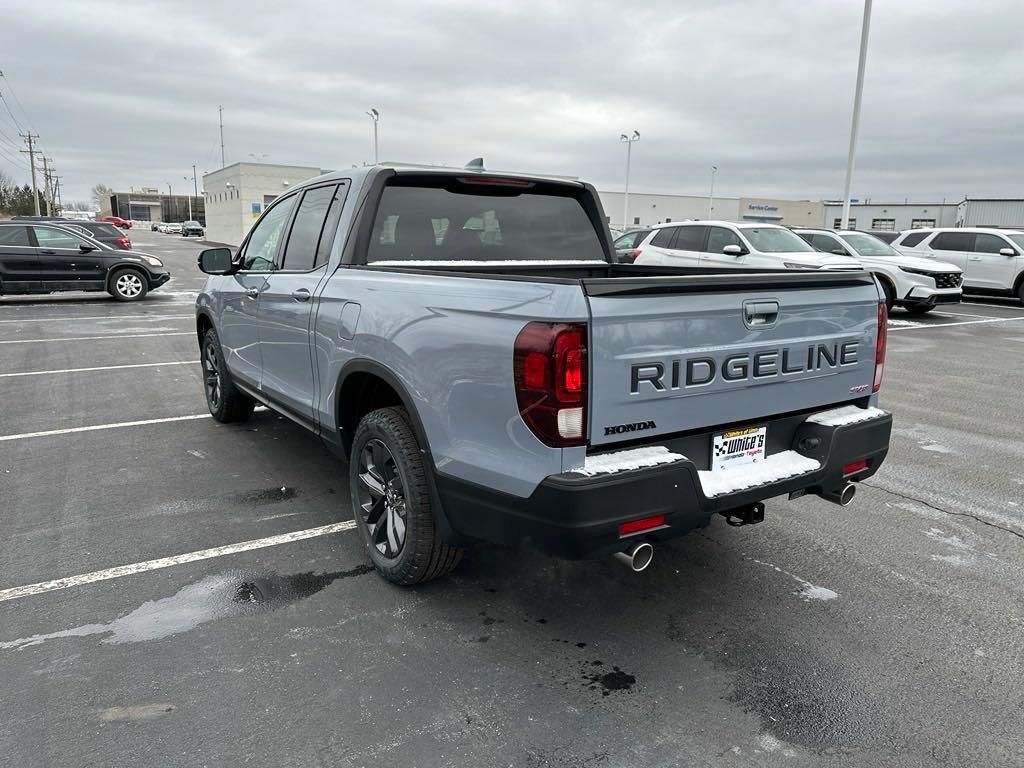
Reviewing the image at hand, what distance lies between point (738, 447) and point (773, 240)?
12.4m

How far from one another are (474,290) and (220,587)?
193 centimetres

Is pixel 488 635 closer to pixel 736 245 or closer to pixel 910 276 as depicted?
pixel 736 245

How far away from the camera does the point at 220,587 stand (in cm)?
340

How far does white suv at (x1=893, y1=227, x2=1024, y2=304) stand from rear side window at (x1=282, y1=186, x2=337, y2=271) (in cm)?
1688

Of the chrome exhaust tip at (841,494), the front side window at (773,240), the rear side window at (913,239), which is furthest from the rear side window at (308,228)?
the rear side window at (913,239)

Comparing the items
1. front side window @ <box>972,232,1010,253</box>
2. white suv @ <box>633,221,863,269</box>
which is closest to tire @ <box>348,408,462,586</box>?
white suv @ <box>633,221,863,269</box>

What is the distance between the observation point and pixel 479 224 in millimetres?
4121

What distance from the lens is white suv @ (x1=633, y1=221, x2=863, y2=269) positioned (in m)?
13.5

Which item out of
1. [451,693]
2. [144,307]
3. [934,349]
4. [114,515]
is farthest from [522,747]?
[144,307]

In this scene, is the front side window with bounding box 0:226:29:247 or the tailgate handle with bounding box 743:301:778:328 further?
the front side window with bounding box 0:226:29:247

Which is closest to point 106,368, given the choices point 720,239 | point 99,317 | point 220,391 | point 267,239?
point 220,391

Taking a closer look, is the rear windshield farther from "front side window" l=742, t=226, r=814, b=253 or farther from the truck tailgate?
"front side window" l=742, t=226, r=814, b=253

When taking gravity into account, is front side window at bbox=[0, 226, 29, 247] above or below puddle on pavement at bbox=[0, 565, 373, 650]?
above

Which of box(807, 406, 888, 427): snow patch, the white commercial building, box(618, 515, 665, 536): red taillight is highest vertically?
the white commercial building
